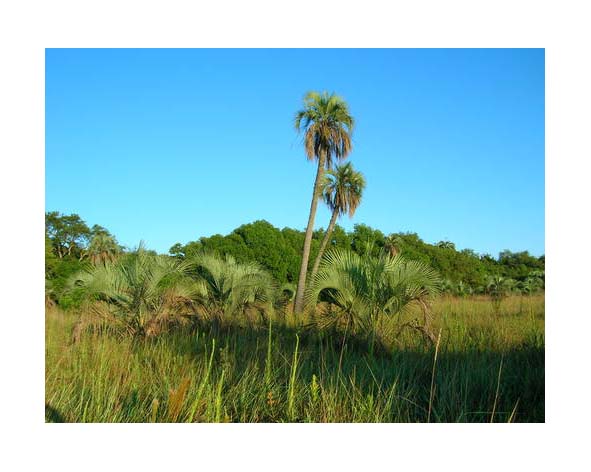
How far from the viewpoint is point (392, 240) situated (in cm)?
3005

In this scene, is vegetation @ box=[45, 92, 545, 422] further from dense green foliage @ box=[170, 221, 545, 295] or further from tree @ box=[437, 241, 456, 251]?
tree @ box=[437, 241, 456, 251]

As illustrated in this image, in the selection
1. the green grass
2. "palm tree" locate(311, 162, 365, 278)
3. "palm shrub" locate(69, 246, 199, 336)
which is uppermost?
"palm tree" locate(311, 162, 365, 278)

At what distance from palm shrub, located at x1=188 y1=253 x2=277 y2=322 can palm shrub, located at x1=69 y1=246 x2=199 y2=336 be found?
1891 mm

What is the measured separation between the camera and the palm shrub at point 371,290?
7758 millimetres

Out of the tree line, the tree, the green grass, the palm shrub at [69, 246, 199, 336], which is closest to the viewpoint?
the green grass

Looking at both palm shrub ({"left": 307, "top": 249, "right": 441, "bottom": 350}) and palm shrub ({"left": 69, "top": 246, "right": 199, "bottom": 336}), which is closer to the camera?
palm shrub ({"left": 307, "top": 249, "right": 441, "bottom": 350})

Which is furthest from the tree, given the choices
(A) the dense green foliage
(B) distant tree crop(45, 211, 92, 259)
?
(B) distant tree crop(45, 211, 92, 259)

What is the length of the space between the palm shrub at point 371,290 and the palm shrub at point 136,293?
2.83 metres

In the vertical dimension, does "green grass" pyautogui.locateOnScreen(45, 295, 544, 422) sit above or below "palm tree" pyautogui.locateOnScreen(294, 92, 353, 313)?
below

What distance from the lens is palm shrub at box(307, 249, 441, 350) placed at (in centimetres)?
776
